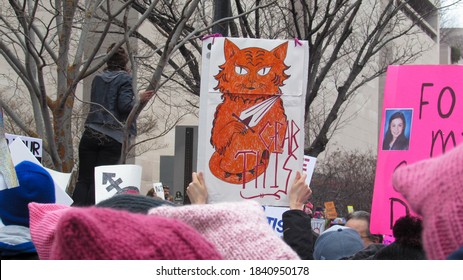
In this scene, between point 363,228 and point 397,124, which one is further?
point 363,228

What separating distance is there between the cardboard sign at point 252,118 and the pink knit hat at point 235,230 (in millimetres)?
3051

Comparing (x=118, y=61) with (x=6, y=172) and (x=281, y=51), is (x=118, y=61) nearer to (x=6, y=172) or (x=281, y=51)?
(x=281, y=51)

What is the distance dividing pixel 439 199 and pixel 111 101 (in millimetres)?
5618

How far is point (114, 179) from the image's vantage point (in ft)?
20.5

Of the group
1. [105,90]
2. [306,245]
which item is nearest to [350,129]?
[105,90]

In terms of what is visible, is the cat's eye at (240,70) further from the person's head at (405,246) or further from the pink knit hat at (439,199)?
the pink knit hat at (439,199)

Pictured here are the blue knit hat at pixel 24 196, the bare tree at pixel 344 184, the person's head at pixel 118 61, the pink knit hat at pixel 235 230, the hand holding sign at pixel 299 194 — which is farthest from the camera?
the bare tree at pixel 344 184

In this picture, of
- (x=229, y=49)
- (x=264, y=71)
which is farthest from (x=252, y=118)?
(x=229, y=49)

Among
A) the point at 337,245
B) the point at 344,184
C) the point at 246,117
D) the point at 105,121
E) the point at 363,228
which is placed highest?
the point at 246,117

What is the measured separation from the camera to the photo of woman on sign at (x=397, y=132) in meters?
4.75

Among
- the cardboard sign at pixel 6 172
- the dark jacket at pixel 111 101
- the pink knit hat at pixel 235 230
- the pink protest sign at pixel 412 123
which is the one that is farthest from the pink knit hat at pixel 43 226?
the dark jacket at pixel 111 101

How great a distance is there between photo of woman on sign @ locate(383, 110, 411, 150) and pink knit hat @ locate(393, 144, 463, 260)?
3.27 metres

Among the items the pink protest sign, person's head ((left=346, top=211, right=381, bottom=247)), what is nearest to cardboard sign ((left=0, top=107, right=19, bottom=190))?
the pink protest sign

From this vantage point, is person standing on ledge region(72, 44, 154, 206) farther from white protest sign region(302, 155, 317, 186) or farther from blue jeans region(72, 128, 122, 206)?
white protest sign region(302, 155, 317, 186)
